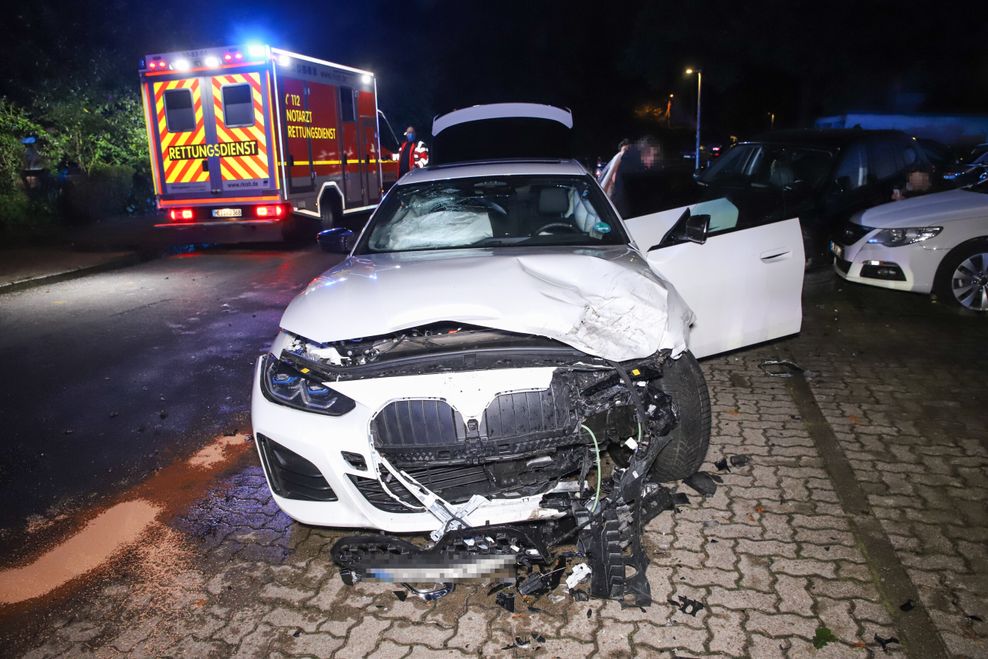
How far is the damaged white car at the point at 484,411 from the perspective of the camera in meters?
2.88

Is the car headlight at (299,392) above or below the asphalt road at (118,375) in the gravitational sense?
above

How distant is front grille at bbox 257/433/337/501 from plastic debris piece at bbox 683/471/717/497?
190 cm

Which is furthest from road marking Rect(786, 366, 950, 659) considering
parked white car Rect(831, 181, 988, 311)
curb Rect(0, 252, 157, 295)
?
curb Rect(0, 252, 157, 295)

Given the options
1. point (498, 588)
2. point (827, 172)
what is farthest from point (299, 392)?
point (827, 172)

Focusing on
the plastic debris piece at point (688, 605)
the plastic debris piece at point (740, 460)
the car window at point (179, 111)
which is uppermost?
the car window at point (179, 111)

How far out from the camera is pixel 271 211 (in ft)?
38.0

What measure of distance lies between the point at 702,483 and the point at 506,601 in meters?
1.36

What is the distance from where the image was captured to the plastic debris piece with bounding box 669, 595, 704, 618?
292 cm

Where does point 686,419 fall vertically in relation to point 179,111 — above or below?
below

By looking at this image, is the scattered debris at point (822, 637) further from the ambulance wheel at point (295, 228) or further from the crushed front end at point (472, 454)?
the ambulance wheel at point (295, 228)

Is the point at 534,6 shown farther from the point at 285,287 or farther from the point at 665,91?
the point at 285,287

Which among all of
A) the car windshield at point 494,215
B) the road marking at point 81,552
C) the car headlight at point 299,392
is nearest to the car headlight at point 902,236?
the car windshield at point 494,215

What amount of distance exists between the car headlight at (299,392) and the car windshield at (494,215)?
1.35 meters

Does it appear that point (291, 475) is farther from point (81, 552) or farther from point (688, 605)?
point (688, 605)
